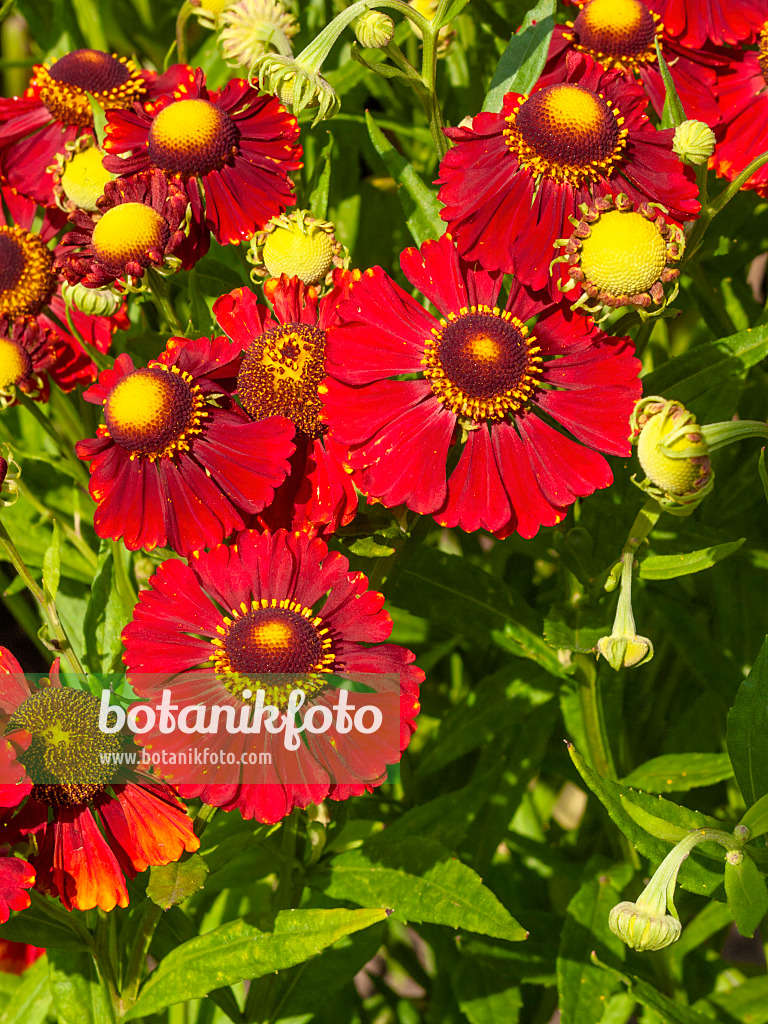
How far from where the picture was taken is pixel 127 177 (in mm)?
994

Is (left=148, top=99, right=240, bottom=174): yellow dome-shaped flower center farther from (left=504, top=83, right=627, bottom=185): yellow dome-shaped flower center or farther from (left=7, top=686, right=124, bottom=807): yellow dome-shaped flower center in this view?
(left=7, top=686, right=124, bottom=807): yellow dome-shaped flower center

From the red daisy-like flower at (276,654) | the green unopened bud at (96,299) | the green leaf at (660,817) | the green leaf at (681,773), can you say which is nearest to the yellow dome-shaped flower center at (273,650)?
the red daisy-like flower at (276,654)

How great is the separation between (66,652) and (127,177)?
464mm

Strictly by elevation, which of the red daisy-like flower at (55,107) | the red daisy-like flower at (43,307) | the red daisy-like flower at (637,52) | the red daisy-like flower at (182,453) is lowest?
the red daisy-like flower at (182,453)

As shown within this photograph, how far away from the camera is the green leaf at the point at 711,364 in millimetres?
945

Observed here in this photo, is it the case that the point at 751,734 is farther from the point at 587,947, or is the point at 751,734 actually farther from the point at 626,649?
the point at 587,947

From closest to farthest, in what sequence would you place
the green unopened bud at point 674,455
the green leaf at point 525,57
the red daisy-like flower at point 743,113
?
1. the green unopened bud at point 674,455
2. the green leaf at point 525,57
3. the red daisy-like flower at point 743,113

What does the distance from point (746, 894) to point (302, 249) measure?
0.64 meters

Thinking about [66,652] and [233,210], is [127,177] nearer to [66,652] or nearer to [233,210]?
[233,210]

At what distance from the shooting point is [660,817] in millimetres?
848

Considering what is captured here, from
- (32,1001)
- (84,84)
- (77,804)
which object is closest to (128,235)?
(84,84)

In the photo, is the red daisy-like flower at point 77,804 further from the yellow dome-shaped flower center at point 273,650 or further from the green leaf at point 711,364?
the green leaf at point 711,364

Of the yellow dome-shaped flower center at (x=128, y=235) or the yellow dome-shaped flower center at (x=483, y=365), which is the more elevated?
the yellow dome-shaped flower center at (x=128, y=235)

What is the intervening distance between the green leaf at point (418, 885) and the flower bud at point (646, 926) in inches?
5.0
